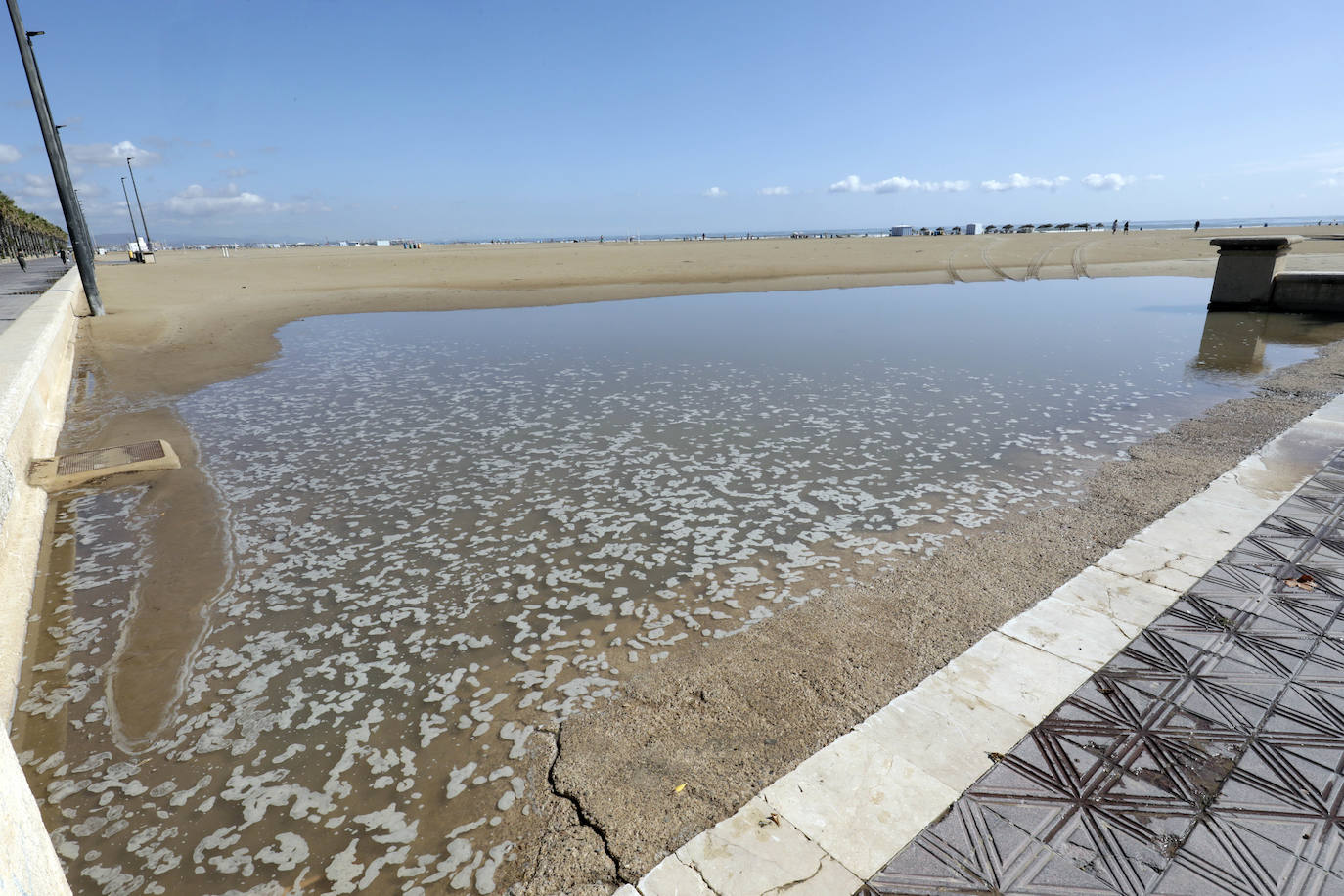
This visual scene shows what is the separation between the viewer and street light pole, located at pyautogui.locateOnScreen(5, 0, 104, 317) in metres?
16.7

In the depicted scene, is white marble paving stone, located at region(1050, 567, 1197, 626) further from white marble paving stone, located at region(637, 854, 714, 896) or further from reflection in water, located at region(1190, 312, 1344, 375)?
reflection in water, located at region(1190, 312, 1344, 375)

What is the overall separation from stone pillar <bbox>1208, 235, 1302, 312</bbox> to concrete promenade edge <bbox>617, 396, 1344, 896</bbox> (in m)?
17.8

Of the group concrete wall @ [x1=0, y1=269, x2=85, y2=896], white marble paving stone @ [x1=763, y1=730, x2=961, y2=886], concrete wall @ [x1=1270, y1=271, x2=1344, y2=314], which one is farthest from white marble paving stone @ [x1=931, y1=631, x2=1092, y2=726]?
concrete wall @ [x1=1270, y1=271, x2=1344, y2=314]

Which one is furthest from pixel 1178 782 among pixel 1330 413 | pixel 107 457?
pixel 107 457

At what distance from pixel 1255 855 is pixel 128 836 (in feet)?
15.5

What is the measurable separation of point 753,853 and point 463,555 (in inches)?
147

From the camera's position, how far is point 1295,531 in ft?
16.6

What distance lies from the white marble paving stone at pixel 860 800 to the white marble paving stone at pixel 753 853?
4cm

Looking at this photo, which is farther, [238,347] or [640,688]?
[238,347]

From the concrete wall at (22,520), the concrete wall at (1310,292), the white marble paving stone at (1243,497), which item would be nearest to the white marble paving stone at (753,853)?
the concrete wall at (22,520)

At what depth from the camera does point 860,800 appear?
283 cm

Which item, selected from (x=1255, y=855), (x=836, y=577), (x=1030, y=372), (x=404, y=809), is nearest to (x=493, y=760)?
(x=404, y=809)

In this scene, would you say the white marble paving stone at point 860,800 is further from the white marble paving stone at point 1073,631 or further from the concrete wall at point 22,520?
the concrete wall at point 22,520

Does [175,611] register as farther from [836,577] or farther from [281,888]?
[836,577]
